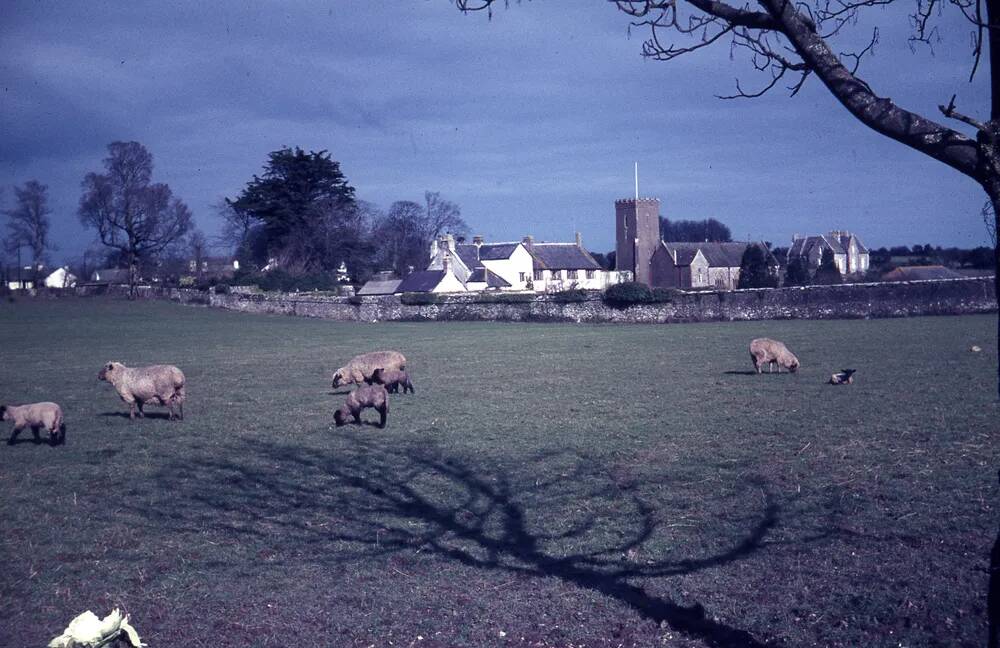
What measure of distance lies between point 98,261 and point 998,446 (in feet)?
394

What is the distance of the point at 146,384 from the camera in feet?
51.3

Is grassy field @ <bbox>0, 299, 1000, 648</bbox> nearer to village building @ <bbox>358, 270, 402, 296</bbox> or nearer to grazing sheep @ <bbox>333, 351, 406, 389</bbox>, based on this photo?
grazing sheep @ <bbox>333, 351, 406, 389</bbox>

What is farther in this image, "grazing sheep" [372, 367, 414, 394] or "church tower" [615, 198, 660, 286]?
"church tower" [615, 198, 660, 286]

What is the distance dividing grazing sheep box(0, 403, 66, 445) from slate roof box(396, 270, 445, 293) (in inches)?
2385

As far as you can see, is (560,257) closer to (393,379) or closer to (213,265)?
(213,265)

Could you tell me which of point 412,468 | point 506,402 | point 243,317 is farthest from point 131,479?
point 243,317

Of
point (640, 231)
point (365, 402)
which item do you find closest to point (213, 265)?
point (640, 231)

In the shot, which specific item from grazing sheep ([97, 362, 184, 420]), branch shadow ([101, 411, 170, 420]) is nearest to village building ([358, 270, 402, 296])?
branch shadow ([101, 411, 170, 420])

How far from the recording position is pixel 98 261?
112 m

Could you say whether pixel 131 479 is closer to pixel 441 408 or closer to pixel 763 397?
pixel 441 408

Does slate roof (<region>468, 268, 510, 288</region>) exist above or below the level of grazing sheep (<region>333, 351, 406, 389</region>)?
above

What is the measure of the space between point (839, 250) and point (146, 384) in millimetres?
96909

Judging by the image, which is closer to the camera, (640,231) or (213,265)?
(640,231)

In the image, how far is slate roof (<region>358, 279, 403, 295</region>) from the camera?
78625 millimetres
